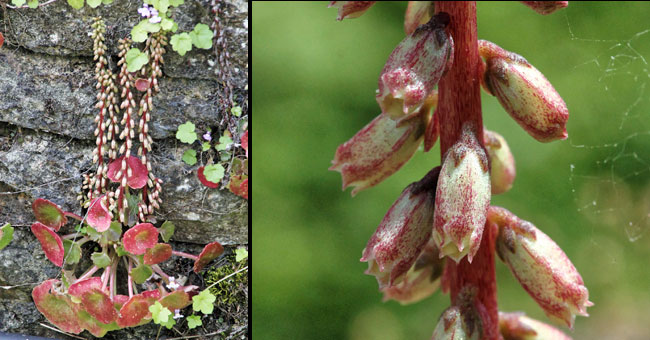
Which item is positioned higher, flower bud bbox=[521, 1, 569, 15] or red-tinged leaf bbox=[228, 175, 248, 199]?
flower bud bbox=[521, 1, 569, 15]

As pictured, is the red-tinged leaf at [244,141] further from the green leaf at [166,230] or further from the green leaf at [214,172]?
the green leaf at [166,230]

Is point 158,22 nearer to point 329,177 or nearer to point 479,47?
point 329,177

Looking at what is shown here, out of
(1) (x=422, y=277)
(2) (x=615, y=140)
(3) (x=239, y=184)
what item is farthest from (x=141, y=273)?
(2) (x=615, y=140)

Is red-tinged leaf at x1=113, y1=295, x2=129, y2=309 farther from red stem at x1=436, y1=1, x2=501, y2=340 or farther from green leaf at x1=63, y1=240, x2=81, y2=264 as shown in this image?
red stem at x1=436, y1=1, x2=501, y2=340

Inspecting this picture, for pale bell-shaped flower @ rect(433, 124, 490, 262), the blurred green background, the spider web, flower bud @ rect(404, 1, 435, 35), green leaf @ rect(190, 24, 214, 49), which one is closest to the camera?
pale bell-shaped flower @ rect(433, 124, 490, 262)

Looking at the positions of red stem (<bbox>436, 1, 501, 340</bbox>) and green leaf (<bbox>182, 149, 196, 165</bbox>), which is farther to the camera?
green leaf (<bbox>182, 149, 196, 165</bbox>)

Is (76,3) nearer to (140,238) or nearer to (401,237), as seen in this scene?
(140,238)

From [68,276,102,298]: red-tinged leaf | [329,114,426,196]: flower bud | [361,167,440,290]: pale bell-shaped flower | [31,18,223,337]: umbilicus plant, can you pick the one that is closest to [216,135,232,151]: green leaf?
[31,18,223,337]: umbilicus plant

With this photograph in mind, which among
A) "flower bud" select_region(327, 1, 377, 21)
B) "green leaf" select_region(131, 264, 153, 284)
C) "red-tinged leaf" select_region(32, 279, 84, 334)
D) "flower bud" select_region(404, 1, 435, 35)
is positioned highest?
"flower bud" select_region(327, 1, 377, 21)
